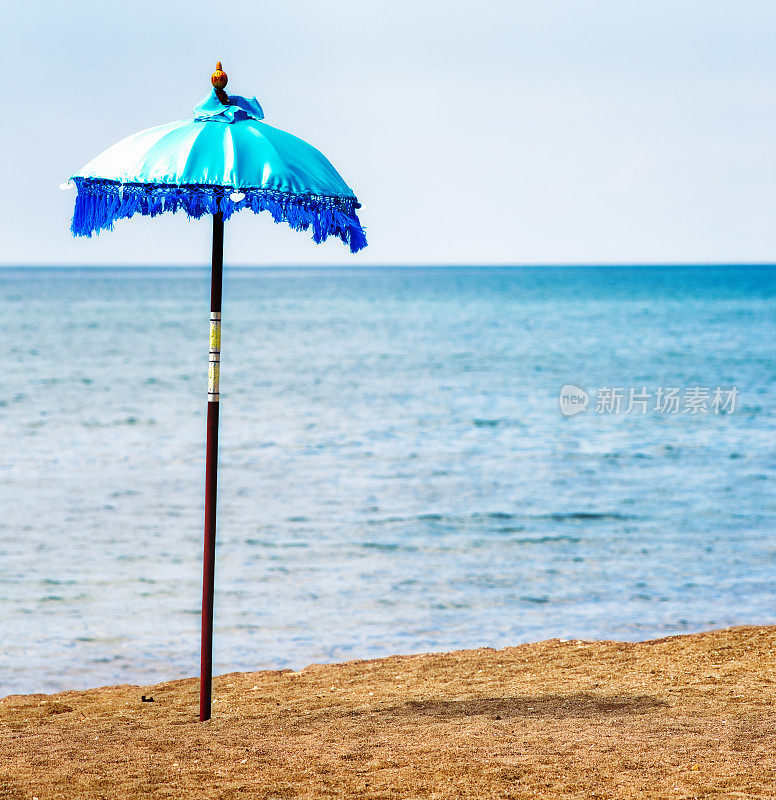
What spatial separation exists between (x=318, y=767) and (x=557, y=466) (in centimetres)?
1426

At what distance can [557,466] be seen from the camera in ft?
61.8

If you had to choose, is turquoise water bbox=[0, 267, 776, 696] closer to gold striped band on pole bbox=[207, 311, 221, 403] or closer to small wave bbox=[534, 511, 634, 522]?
small wave bbox=[534, 511, 634, 522]

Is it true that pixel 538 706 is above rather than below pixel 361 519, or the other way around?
above

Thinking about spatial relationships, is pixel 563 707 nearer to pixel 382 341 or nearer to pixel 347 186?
pixel 347 186

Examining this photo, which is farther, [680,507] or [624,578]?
[680,507]

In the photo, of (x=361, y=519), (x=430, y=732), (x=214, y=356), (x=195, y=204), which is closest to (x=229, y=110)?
(x=195, y=204)

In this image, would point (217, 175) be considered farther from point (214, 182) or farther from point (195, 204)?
point (195, 204)

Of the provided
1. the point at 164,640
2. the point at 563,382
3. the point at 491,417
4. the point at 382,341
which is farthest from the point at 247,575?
the point at 382,341

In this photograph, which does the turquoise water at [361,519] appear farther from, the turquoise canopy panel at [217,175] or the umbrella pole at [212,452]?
the turquoise canopy panel at [217,175]

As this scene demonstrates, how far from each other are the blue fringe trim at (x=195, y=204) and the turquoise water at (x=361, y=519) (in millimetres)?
4213

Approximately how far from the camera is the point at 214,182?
508 cm

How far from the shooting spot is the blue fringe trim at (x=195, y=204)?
5293 millimetres

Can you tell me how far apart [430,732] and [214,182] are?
9.56ft

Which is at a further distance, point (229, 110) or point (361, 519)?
point (361, 519)
